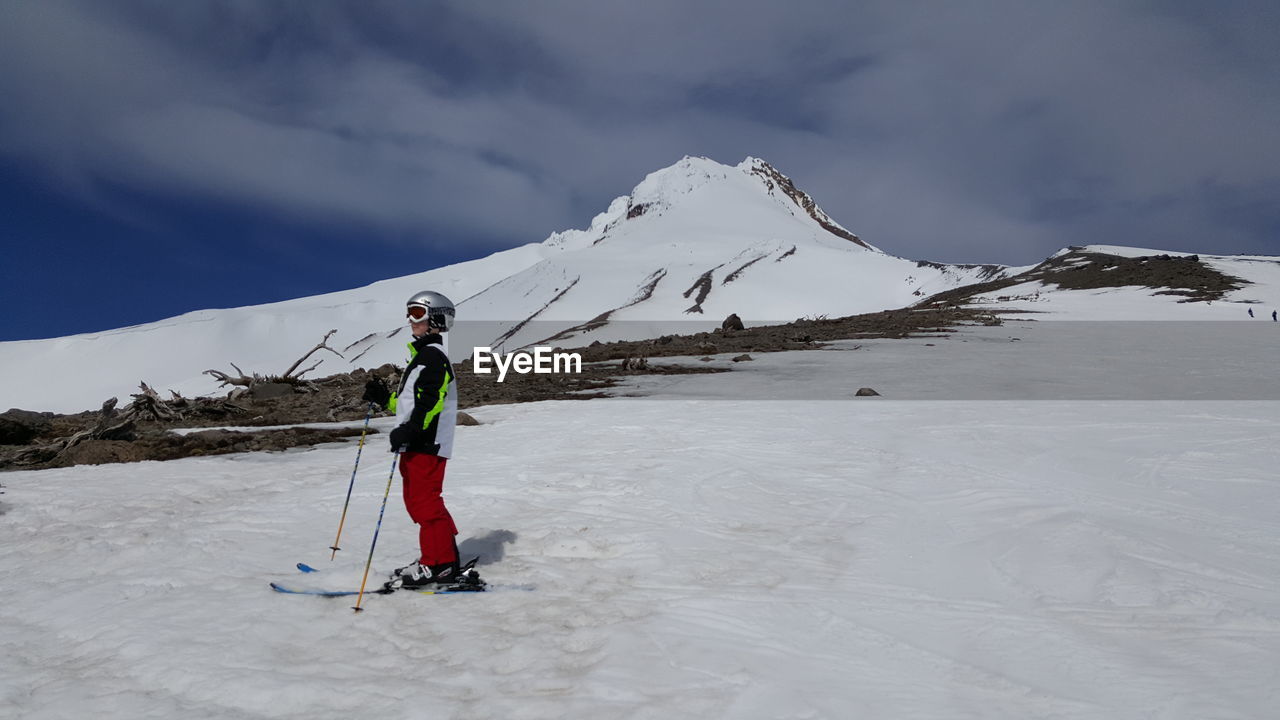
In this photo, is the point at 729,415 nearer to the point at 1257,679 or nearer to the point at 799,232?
the point at 1257,679

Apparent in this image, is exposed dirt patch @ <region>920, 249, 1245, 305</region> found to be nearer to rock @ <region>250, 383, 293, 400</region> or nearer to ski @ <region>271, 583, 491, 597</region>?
rock @ <region>250, 383, 293, 400</region>

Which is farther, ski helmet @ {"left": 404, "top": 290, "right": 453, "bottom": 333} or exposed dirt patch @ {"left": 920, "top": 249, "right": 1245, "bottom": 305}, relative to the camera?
exposed dirt patch @ {"left": 920, "top": 249, "right": 1245, "bottom": 305}

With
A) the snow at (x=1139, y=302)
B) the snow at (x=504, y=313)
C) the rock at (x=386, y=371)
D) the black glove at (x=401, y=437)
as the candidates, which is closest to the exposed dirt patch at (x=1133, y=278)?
the snow at (x=1139, y=302)

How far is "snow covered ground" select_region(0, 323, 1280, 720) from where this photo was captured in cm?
374

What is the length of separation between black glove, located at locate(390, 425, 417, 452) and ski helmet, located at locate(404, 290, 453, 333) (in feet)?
2.86

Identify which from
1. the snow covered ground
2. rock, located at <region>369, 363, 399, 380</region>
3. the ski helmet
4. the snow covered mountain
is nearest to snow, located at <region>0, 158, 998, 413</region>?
the snow covered mountain

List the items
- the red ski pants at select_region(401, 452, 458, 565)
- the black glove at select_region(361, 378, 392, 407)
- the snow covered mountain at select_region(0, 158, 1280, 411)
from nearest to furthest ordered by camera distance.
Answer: the black glove at select_region(361, 378, 392, 407) → the red ski pants at select_region(401, 452, 458, 565) → the snow covered mountain at select_region(0, 158, 1280, 411)

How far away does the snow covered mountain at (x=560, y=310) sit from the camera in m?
59.1

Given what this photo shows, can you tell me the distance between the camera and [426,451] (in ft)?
18.0

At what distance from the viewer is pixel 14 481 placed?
8.65 metres

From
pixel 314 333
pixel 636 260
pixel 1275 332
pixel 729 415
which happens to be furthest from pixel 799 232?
pixel 729 415

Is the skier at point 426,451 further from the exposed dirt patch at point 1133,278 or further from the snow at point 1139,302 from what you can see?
the exposed dirt patch at point 1133,278

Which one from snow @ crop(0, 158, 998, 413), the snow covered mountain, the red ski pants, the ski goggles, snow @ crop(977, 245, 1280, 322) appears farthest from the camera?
snow @ crop(0, 158, 998, 413)

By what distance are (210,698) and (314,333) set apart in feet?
298
